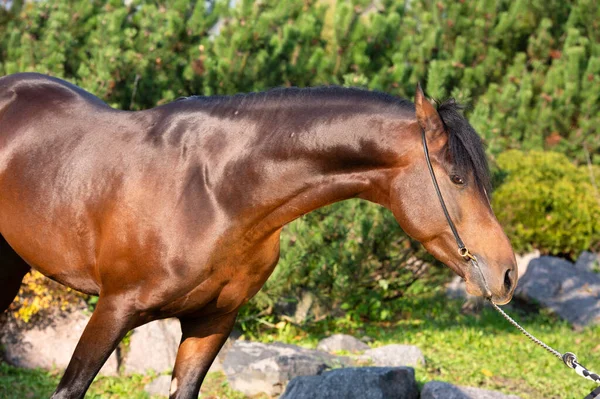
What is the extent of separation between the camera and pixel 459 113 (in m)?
3.05

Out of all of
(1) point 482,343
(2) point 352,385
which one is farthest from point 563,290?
(2) point 352,385

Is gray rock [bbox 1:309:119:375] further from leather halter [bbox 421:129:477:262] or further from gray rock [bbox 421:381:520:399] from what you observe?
leather halter [bbox 421:129:477:262]

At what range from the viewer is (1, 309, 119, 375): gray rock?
6023mm

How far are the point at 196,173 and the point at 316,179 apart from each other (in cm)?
48

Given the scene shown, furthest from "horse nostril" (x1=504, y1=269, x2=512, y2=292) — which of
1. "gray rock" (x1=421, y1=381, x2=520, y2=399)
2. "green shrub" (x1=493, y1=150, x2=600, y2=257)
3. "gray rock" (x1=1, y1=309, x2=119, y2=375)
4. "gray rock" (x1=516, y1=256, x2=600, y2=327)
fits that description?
"green shrub" (x1=493, y1=150, x2=600, y2=257)

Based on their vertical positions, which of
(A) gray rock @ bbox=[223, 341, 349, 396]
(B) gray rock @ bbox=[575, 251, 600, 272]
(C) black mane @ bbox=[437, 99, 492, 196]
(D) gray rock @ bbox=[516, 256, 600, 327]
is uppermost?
(C) black mane @ bbox=[437, 99, 492, 196]

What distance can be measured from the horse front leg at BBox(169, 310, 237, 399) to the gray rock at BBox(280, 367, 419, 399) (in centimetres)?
135

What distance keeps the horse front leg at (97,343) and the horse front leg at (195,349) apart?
369 mm

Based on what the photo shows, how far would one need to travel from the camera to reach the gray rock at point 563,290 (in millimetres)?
8430

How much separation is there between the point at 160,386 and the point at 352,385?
1514 mm

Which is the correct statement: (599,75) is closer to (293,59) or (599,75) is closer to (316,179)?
(293,59)

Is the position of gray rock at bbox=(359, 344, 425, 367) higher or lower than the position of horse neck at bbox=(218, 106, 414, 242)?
lower

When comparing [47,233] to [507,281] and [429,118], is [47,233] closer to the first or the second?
[429,118]

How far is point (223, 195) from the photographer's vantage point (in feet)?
10.4
